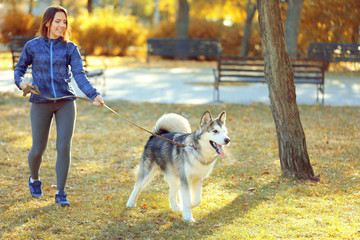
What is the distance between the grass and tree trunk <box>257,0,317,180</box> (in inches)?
10.9

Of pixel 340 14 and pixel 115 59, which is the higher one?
pixel 340 14

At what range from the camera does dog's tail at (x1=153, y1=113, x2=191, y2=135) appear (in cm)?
566

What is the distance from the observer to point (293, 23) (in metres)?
17.3

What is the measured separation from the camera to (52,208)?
550 cm

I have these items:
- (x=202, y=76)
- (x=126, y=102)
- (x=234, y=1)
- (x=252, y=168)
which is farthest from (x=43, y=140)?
(x=234, y=1)

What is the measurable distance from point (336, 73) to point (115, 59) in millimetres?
10816

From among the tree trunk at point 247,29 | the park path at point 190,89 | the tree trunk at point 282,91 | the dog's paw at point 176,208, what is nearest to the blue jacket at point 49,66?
the dog's paw at point 176,208

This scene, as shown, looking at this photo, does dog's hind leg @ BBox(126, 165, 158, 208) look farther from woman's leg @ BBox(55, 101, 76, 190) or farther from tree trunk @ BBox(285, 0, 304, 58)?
tree trunk @ BBox(285, 0, 304, 58)

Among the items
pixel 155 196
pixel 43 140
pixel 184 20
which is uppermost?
pixel 184 20

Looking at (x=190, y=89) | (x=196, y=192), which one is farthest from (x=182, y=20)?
(x=196, y=192)

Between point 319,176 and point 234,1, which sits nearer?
point 319,176

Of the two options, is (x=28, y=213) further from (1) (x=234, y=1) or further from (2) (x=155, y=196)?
(1) (x=234, y=1)

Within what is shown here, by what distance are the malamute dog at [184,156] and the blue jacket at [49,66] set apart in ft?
3.00

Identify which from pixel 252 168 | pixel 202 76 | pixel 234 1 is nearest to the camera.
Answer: pixel 252 168
